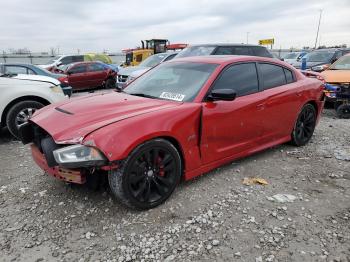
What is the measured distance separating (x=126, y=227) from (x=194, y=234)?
2.12ft

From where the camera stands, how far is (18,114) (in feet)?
18.8

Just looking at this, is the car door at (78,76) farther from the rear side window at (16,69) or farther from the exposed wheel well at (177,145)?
the exposed wheel well at (177,145)

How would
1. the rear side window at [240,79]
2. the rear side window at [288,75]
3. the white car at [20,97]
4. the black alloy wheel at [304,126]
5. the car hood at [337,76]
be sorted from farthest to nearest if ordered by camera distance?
1. the car hood at [337,76]
2. the white car at [20,97]
3. the black alloy wheel at [304,126]
4. the rear side window at [288,75]
5. the rear side window at [240,79]

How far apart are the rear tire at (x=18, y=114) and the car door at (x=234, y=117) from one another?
11.9ft

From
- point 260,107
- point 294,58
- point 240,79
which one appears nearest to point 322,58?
point 294,58

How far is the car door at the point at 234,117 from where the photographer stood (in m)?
3.64

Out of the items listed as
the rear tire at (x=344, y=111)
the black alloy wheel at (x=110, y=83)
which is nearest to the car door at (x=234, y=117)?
the rear tire at (x=344, y=111)

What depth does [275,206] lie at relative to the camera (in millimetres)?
3373

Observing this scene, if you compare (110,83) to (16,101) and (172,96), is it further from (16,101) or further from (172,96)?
(172,96)

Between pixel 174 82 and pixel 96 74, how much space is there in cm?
1179

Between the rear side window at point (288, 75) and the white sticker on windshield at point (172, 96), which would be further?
the rear side window at point (288, 75)

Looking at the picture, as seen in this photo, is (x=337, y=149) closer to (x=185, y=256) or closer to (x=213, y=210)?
(x=213, y=210)

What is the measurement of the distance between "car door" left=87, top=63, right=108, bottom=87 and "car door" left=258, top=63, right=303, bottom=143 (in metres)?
11.5

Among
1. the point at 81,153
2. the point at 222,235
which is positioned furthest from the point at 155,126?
the point at 222,235
